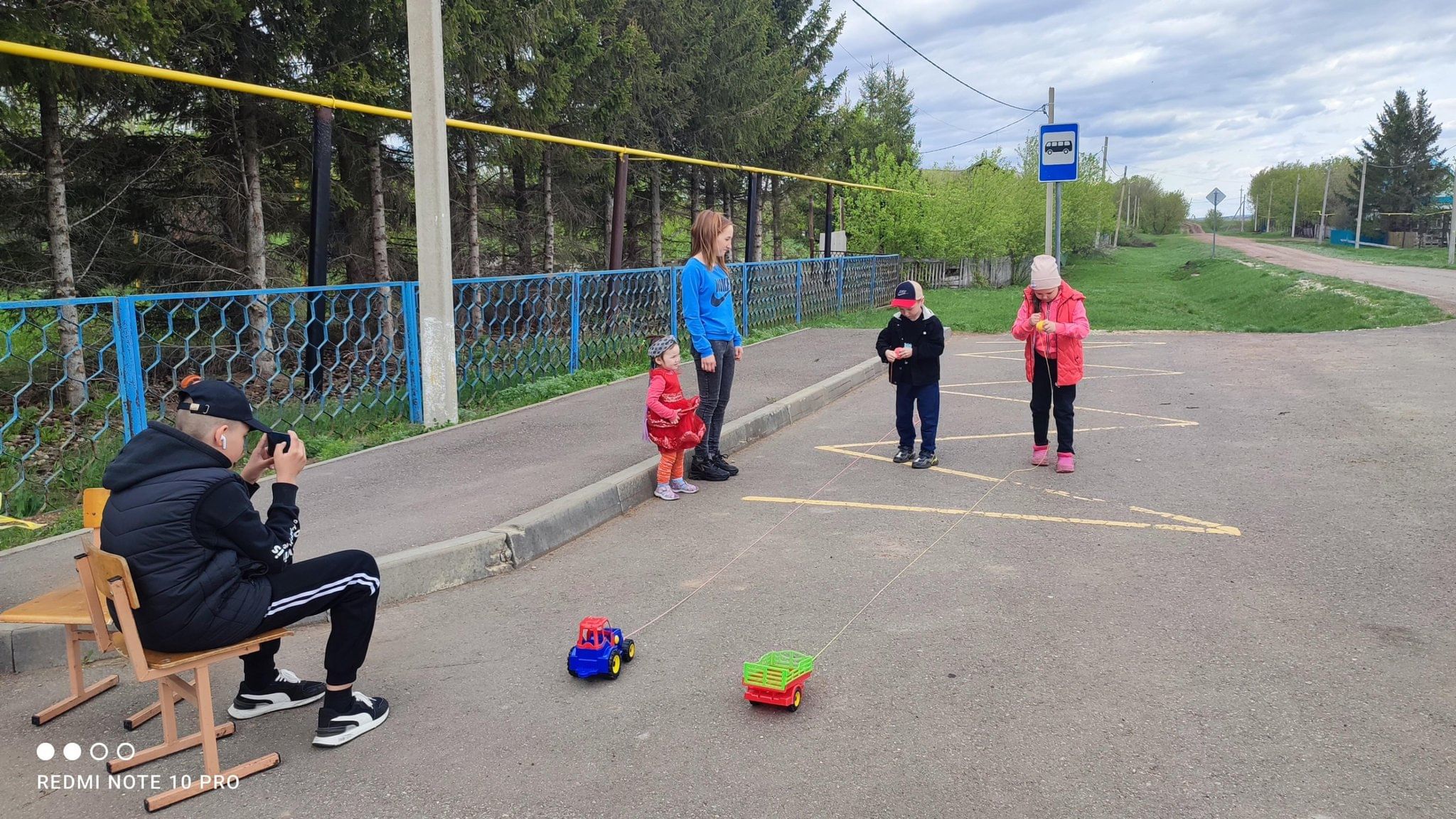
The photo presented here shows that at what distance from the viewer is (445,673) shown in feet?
13.4

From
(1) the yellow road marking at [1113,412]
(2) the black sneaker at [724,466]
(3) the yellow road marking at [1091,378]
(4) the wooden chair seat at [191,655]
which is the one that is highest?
(4) the wooden chair seat at [191,655]

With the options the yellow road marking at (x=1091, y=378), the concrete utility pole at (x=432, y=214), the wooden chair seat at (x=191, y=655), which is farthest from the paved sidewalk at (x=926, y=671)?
the yellow road marking at (x=1091, y=378)

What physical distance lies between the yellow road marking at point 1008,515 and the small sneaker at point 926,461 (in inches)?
44.7

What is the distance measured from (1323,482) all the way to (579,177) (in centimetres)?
1573

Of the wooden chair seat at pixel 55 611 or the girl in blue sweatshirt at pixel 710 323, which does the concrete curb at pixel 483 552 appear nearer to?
the girl in blue sweatshirt at pixel 710 323

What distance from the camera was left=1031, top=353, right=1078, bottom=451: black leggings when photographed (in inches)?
289

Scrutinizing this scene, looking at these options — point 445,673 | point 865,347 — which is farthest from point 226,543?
point 865,347

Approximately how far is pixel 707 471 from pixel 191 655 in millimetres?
4431

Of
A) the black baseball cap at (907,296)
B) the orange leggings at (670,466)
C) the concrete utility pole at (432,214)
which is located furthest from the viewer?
the concrete utility pole at (432,214)

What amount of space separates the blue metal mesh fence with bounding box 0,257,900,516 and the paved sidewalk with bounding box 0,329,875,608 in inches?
33.5

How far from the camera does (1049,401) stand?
297 inches

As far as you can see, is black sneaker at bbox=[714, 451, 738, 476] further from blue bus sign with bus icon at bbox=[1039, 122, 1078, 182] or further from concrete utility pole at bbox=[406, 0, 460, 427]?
blue bus sign with bus icon at bbox=[1039, 122, 1078, 182]

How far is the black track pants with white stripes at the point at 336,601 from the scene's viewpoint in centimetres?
347

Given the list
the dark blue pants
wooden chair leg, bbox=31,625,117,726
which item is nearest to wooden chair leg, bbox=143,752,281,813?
wooden chair leg, bbox=31,625,117,726
